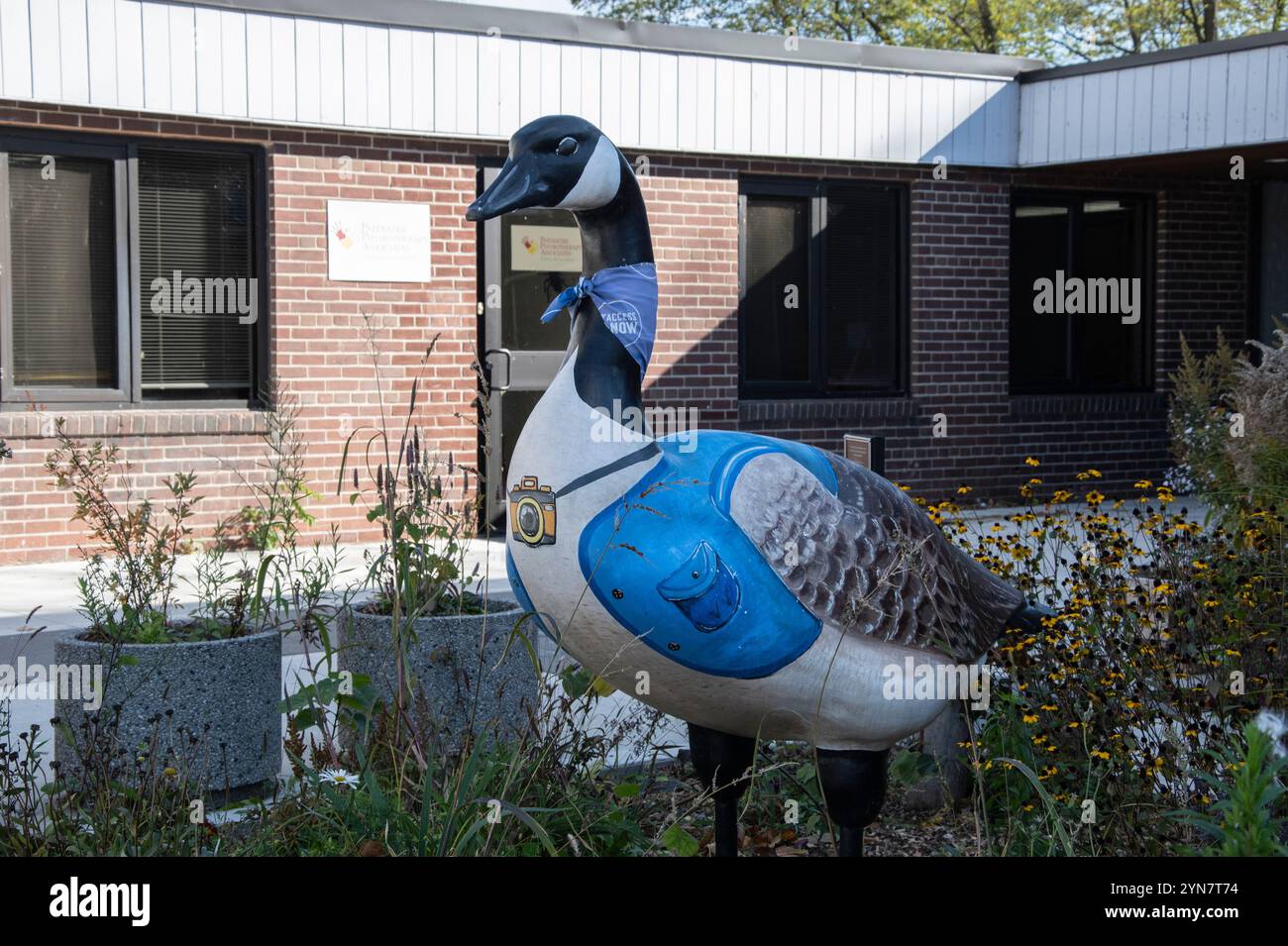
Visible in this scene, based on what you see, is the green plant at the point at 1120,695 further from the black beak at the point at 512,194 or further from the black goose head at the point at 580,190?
the black beak at the point at 512,194

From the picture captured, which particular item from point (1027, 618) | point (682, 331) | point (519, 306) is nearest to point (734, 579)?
point (1027, 618)

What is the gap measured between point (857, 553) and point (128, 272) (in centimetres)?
794

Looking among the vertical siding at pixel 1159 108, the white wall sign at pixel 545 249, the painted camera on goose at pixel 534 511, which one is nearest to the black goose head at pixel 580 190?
the painted camera on goose at pixel 534 511

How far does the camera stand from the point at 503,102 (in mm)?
11180

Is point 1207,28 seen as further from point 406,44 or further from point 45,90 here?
point 45,90

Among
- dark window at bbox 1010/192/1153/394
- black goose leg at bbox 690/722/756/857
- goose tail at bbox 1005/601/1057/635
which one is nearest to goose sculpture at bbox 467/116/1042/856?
black goose leg at bbox 690/722/756/857

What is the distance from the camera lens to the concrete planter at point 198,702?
15.0 feet

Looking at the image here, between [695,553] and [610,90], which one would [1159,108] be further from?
[695,553]

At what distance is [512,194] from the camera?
380 cm

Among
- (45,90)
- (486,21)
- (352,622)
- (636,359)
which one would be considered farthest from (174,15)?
(636,359)

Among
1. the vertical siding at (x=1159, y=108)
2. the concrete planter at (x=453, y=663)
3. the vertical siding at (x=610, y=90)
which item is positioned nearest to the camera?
the concrete planter at (x=453, y=663)

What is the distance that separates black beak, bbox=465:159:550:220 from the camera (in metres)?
3.77

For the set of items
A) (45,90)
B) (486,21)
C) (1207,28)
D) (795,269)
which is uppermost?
(1207,28)

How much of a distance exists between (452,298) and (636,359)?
7.68 metres
